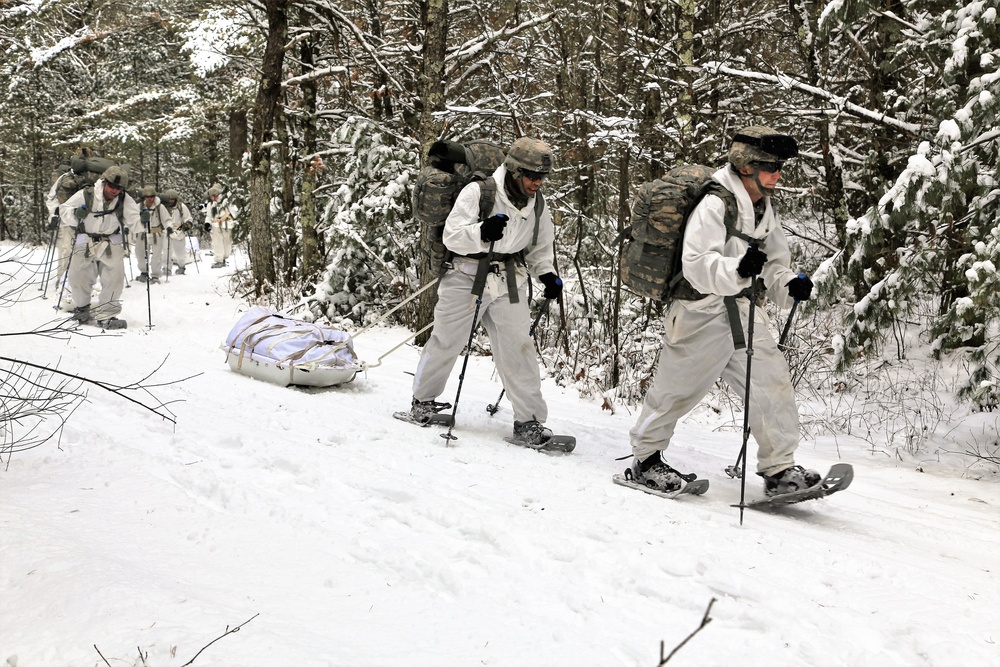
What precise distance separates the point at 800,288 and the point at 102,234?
1058 centimetres

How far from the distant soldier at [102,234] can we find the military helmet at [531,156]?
7.98 m

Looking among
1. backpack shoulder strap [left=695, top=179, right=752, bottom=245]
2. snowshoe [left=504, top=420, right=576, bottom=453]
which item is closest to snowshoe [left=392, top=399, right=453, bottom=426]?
snowshoe [left=504, top=420, right=576, bottom=453]

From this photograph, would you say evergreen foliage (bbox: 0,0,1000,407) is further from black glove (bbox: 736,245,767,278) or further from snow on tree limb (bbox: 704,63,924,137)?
black glove (bbox: 736,245,767,278)

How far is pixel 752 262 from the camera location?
168 inches

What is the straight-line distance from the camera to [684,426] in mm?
7422

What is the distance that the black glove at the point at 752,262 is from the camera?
14.0ft

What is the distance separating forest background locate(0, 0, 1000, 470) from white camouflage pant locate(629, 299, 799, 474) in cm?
146

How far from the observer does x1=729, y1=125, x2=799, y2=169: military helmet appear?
177 inches

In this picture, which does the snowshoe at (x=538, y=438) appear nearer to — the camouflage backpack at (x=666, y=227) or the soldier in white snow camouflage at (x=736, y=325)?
the soldier in white snow camouflage at (x=736, y=325)

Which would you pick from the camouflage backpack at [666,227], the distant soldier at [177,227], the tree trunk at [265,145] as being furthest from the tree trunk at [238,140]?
the camouflage backpack at [666,227]

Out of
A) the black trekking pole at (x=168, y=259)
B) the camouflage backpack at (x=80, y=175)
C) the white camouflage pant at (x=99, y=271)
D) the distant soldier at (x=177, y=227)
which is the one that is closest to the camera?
the white camouflage pant at (x=99, y=271)

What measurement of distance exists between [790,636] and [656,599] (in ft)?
1.79

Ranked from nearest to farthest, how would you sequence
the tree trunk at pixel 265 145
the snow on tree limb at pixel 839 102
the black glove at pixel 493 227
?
the black glove at pixel 493 227
the snow on tree limb at pixel 839 102
the tree trunk at pixel 265 145

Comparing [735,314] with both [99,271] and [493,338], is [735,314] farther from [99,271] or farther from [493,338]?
[99,271]
